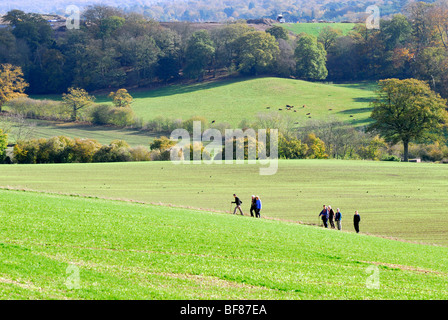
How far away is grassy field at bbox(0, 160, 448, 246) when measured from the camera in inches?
1495

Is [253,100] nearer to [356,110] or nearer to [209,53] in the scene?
[356,110]

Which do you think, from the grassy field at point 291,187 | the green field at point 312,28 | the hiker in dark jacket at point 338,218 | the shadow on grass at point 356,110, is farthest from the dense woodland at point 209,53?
the hiker in dark jacket at point 338,218

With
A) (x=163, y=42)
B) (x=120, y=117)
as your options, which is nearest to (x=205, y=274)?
(x=120, y=117)

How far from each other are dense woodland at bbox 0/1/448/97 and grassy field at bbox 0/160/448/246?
88773mm

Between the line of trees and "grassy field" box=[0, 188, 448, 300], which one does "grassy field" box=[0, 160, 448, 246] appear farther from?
the line of trees

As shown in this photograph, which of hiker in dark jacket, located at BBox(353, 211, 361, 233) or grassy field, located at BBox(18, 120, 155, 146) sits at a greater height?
grassy field, located at BBox(18, 120, 155, 146)

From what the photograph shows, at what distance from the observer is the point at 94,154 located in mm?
73188

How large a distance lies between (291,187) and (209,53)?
4155 inches

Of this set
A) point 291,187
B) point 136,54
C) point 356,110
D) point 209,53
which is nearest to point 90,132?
point 136,54

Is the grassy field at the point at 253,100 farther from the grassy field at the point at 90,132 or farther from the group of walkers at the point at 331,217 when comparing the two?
the group of walkers at the point at 331,217

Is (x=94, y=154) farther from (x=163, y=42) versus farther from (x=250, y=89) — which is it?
(x=163, y=42)

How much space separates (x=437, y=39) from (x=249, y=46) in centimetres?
5859

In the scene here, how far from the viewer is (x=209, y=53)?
149 metres

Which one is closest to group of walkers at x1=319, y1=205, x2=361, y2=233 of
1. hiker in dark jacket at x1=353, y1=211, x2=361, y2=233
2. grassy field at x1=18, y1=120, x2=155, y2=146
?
hiker in dark jacket at x1=353, y1=211, x2=361, y2=233
